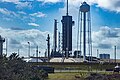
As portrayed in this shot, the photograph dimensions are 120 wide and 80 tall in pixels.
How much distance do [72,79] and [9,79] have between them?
36938 millimetres

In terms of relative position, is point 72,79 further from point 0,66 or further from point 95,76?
point 0,66

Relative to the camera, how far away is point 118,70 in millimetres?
117875

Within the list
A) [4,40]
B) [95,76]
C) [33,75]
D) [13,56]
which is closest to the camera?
[33,75]

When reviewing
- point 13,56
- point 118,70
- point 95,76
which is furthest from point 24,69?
point 118,70

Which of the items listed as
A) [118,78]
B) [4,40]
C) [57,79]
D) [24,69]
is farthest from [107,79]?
[4,40]

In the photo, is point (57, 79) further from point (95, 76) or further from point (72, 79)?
point (95, 76)

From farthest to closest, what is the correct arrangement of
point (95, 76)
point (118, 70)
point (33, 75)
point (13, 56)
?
point (118, 70) → point (95, 76) → point (13, 56) → point (33, 75)

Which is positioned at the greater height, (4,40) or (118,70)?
(4,40)

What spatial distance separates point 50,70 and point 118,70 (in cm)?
2211

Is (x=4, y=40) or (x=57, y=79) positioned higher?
(x=4, y=40)

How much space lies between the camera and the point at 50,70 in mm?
107938

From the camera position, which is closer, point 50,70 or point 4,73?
point 4,73

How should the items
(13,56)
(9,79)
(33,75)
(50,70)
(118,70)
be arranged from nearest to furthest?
(9,79)
(33,75)
(13,56)
(50,70)
(118,70)

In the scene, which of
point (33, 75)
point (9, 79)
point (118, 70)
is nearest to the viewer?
point (9, 79)
